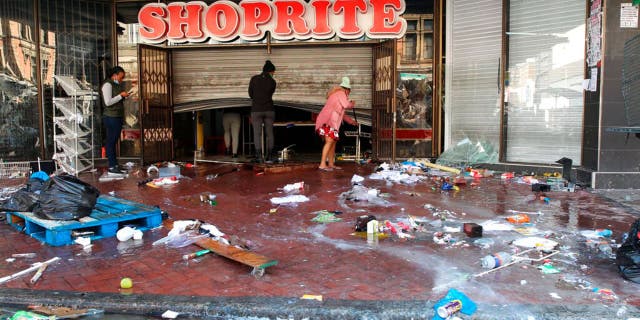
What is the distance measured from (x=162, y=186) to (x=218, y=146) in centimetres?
660

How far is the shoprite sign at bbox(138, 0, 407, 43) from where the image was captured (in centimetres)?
1138

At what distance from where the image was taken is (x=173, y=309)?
3627 millimetres

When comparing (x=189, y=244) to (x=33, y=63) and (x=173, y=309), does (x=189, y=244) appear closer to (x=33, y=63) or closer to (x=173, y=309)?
(x=173, y=309)

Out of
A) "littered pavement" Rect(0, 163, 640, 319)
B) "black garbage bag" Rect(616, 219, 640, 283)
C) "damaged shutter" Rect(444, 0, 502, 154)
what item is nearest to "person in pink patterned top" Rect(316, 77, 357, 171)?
"damaged shutter" Rect(444, 0, 502, 154)

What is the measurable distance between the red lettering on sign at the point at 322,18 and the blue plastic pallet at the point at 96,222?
6.70 meters

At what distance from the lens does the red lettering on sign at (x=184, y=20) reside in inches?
463

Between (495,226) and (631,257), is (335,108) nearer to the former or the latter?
(495,226)

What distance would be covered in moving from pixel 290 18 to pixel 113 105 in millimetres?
4121

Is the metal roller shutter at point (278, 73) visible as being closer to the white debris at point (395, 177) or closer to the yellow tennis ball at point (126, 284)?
the white debris at point (395, 177)

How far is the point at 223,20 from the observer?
11.8 m

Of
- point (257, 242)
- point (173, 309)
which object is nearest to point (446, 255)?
point (257, 242)

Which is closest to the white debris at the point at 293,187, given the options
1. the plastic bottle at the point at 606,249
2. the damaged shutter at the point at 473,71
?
the damaged shutter at the point at 473,71

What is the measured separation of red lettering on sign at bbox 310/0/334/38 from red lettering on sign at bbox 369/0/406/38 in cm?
98

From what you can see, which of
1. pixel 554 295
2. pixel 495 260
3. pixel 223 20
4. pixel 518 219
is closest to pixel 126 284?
pixel 495 260
